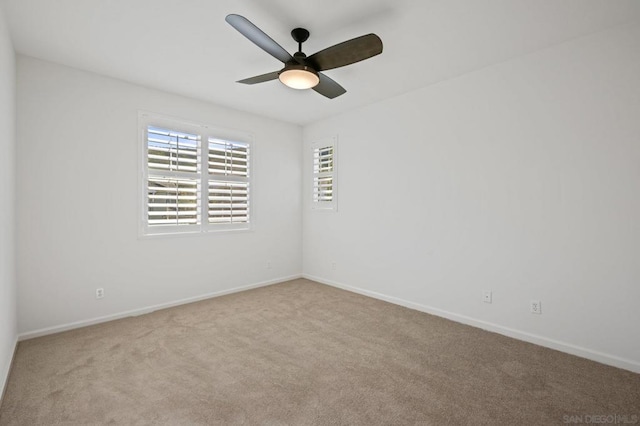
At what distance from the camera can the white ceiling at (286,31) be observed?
213 centimetres

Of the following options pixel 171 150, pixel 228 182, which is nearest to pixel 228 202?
pixel 228 182

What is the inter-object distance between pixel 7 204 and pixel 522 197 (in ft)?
14.4

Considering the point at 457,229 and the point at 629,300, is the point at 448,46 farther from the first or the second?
the point at 629,300

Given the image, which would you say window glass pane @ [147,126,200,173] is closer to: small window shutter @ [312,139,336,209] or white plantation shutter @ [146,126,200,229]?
white plantation shutter @ [146,126,200,229]

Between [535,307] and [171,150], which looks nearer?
[535,307]

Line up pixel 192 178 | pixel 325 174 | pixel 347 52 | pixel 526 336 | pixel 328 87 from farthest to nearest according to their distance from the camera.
→ 1. pixel 325 174
2. pixel 192 178
3. pixel 526 336
4. pixel 328 87
5. pixel 347 52

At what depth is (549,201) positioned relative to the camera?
105 inches

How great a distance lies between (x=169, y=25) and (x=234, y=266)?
302 centimetres

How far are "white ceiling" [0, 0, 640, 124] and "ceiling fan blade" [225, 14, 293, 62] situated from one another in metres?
0.31

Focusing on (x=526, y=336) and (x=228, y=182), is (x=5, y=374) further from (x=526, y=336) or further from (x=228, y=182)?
(x=526, y=336)

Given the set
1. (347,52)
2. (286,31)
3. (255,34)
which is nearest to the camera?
(255,34)

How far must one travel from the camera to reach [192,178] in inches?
153

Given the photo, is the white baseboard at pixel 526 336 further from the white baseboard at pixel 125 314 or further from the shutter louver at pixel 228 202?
the shutter louver at pixel 228 202

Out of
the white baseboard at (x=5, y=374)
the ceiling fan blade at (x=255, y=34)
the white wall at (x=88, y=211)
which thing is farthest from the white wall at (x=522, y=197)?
the white baseboard at (x=5, y=374)
